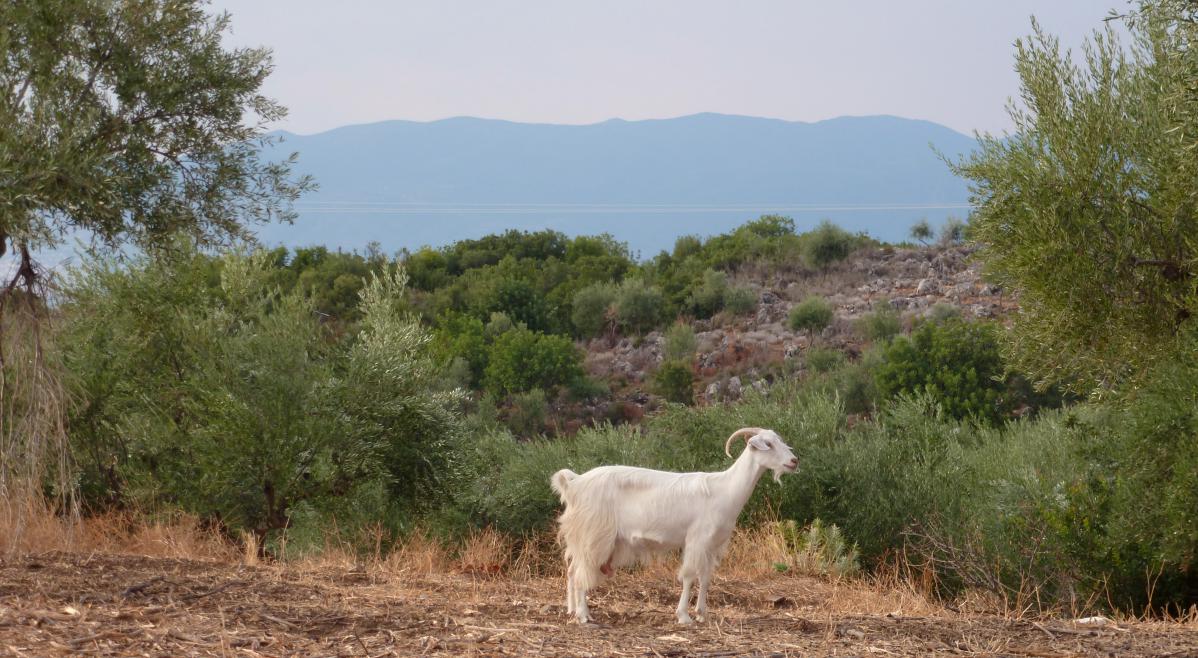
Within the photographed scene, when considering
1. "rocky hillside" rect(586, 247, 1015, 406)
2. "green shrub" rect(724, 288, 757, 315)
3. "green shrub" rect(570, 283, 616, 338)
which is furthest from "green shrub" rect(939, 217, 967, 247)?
"green shrub" rect(570, 283, 616, 338)

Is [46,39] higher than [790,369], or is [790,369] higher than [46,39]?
[46,39]

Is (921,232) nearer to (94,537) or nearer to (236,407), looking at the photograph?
(236,407)

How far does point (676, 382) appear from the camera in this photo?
5338 centimetres

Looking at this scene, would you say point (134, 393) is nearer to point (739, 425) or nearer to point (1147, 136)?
point (739, 425)

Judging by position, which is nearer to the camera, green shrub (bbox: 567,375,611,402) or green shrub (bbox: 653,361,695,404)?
green shrub (bbox: 653,361,695,404)

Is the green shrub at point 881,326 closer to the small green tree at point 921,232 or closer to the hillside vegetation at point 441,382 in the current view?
the small green tree at point 921,232

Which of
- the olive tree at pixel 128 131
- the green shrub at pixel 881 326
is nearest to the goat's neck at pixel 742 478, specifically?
the olive tree at pixel 128 131

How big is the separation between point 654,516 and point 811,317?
5160cm

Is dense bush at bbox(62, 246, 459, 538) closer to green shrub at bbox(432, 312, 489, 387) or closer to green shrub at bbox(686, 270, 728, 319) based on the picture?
green shrub at bbox(432, 312, 489, 387)

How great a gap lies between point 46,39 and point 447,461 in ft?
30.5

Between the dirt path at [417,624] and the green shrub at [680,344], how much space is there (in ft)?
159

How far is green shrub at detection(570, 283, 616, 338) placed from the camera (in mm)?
63531

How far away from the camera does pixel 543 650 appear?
19.9 feet

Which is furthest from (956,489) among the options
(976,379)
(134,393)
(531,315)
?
(531,315)
